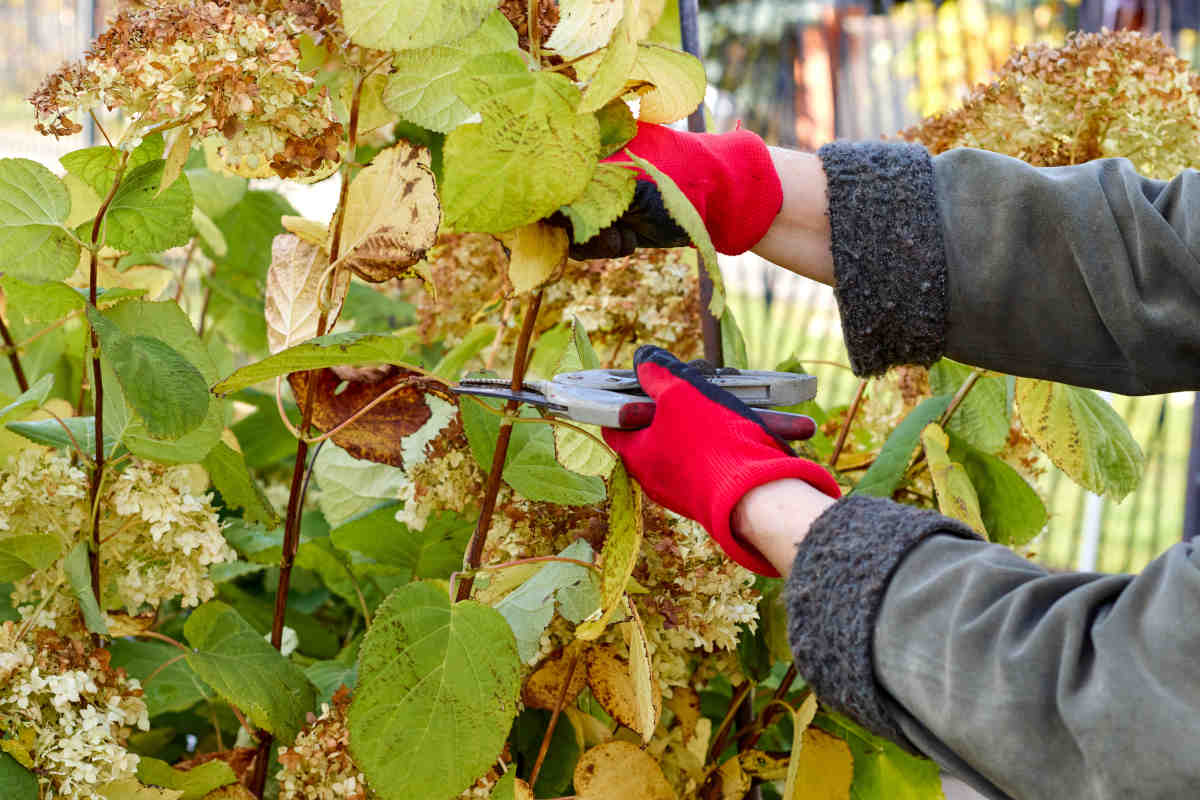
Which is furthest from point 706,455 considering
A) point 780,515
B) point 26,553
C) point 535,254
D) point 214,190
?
point 214,190

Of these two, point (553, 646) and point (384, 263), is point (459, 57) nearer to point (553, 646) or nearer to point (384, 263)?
point (384, 263)

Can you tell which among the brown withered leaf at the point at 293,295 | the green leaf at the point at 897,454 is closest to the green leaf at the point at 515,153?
the brown withered leaf at the point at 293,295

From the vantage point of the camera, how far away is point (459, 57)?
2.26 feet

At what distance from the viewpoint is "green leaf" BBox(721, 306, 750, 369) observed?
96 centimetres

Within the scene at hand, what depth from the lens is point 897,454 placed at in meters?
0.98

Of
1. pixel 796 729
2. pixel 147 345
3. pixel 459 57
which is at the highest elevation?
pixel 459 57

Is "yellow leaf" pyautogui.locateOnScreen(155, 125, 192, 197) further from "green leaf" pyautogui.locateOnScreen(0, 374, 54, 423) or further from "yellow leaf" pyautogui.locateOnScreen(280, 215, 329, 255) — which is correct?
"green leaf" pyautogui.locateOnScreen(0, 374, 54, 423)

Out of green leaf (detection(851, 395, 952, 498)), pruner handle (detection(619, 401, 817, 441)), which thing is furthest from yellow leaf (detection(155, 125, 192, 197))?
green leaf (detection(851, 395, 952, 498))

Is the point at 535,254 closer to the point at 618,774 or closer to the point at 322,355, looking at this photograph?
the point at 322,355

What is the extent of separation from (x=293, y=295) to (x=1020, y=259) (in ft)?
1.86

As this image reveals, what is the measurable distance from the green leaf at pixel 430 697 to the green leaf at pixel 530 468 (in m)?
0.13

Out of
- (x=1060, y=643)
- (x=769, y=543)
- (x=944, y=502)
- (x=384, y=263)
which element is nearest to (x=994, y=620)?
(x=1060, y=643)

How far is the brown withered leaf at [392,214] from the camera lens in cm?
68

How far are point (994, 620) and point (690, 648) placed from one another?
0.29m
